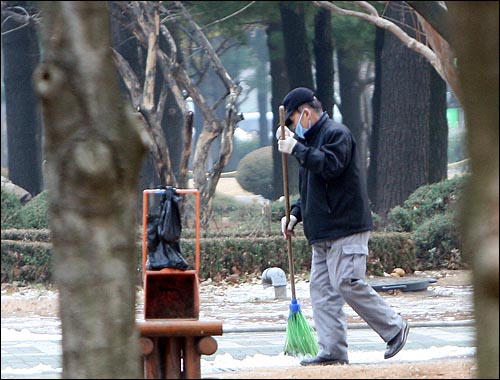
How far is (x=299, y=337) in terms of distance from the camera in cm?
836

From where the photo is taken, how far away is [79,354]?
4.65 metres

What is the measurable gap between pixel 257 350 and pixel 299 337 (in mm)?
800

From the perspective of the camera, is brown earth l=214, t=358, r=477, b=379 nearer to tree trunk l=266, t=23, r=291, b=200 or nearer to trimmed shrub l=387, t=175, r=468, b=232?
trimmed shrub l=387, t=175, r=468, b=232

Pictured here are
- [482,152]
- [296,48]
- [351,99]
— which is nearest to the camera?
[482,152]

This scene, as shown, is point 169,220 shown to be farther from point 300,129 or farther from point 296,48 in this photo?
point 296,48

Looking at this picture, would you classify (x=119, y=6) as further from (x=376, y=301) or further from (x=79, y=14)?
(x=79, y=14)

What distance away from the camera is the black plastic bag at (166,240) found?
7.00m

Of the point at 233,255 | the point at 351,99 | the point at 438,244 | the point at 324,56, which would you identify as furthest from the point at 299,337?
the point at 351,99

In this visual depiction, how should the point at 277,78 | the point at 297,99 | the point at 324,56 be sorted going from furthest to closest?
1. the point at 277,78
2. the point at 324,56
3. the point at 297,99

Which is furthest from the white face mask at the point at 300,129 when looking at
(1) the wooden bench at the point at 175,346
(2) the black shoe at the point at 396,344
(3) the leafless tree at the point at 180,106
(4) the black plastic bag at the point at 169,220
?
(3) the leafless tree at the point at 180,106

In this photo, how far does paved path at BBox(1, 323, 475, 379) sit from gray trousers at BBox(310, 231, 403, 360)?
0.36m

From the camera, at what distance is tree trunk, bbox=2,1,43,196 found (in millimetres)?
26344

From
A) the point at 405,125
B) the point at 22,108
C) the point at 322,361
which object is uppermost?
the point at 22,108

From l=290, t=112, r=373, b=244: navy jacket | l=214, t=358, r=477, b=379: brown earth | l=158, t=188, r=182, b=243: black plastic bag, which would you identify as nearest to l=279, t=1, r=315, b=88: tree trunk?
l=290, t=112, r=373, b=244: navy jacket
